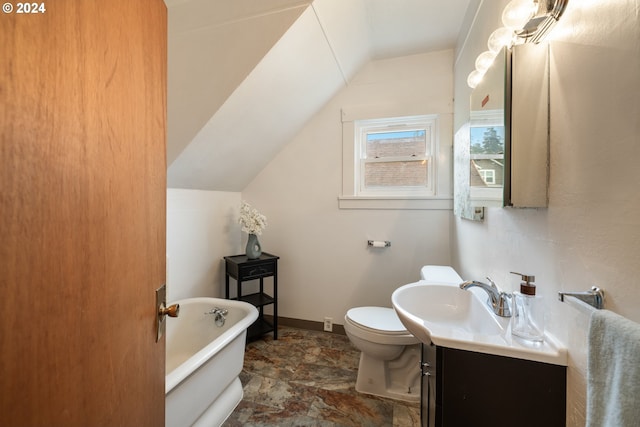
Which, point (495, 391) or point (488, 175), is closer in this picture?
point (495, 391)

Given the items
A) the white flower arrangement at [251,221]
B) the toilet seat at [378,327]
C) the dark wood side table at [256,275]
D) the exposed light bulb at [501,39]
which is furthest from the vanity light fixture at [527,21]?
the dark wood side table at [256,275]

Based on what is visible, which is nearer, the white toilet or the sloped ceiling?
the sloped ceiling

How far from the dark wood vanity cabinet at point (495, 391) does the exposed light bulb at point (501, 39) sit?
1.09 meters

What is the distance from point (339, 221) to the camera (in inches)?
94.5

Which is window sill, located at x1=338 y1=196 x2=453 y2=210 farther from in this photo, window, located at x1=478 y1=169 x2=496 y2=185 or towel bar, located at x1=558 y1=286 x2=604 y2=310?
towel bar, located at x1=558 y1=286 x2=604 y2=310

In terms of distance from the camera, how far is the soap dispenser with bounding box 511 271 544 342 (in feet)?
2.57

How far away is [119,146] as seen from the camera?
57 cm

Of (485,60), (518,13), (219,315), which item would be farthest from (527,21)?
(219,315)

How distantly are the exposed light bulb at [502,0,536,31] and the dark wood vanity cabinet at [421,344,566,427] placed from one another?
3.60 feet

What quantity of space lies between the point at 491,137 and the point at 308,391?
181cm

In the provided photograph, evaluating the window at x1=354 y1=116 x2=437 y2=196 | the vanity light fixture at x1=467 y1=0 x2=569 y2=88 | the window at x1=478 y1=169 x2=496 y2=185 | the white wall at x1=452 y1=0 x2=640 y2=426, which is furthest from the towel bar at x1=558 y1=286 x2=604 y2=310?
the window at x1=354 y1=116 x2=437 y2=196

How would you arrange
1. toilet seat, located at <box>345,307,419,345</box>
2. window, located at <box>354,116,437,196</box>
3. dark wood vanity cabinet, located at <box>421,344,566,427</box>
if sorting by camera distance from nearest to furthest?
dark wood vanity cabinet, located at <box>421,344,566,427</box> < toilet seat, located at <box>345,307,419,345</box> < window, located at <box>354,116,437,196</box>

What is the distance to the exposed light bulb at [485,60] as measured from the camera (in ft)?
3.58

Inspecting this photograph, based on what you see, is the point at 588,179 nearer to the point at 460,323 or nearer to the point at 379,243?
the point at 460,323
